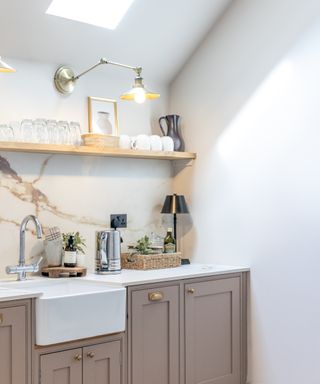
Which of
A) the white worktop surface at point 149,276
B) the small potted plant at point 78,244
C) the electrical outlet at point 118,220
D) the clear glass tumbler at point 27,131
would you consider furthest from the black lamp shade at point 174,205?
the clear glass tumbler at point 27,131

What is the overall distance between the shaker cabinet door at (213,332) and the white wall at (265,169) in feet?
0.40

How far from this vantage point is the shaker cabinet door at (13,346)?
2.42 metres

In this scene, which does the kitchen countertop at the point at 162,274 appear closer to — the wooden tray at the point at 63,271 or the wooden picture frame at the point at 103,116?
the wooden tray at the point at 63,271

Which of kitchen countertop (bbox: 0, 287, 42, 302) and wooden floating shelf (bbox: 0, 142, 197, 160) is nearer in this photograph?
kitchen countertop (bbox: 0, 287, 42, 302)

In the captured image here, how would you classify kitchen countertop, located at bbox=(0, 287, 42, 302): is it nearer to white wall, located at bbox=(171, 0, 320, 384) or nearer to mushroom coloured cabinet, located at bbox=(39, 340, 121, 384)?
mushroom coloured cabinet, located at bbox=(39, 340, 121, 384)

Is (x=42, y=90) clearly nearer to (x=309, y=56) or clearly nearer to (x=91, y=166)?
(x=91, y=166)

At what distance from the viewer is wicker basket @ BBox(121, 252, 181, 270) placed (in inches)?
130

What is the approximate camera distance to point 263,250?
125 inches

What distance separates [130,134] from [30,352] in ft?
5.57

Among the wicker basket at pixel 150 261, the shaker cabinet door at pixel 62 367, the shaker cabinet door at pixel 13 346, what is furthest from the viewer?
the wicker basket at pixel 150 261

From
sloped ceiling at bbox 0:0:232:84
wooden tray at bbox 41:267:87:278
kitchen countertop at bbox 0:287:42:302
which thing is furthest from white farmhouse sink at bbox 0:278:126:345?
sloped ceiling at bbox 0:0:232:84

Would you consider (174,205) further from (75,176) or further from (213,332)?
(213,332)

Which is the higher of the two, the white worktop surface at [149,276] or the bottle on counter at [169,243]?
the bottle on counter at [169,243]

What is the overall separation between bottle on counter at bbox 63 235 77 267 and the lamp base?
96cm
